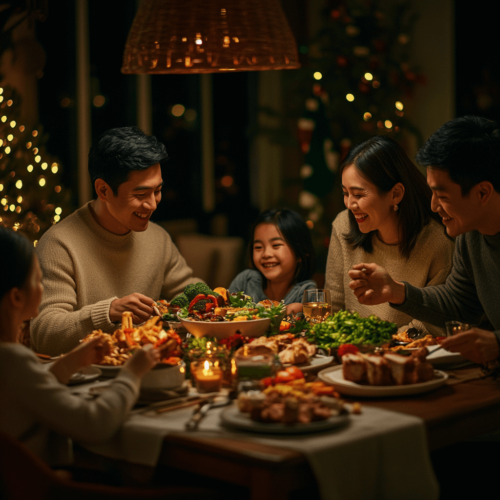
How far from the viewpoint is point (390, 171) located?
2953mm

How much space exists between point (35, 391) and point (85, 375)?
44 cm

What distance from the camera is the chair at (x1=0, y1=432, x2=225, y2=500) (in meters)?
1.50

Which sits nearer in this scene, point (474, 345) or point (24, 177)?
point (474, 345)

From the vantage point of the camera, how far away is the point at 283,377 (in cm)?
187

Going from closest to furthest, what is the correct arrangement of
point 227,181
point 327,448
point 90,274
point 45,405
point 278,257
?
point 327,448 → point 45,405 → point 90,274 → point 278,257 → point 227,181

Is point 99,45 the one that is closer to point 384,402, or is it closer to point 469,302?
point 469,302

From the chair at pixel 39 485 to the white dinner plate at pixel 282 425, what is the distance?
0.19m

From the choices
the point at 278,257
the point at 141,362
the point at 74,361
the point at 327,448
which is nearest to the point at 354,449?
the point at 327,448

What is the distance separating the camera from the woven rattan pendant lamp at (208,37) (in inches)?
94.5

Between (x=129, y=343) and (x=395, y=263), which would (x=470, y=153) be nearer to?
(x=395, y=263)

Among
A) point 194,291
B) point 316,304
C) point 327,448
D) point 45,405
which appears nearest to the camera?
point 327,448

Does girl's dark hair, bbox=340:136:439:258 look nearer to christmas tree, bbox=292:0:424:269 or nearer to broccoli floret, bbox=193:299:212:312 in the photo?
broccoli floret, bbox=193:299:212:312

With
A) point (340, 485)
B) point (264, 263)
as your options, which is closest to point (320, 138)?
point (264, 263)

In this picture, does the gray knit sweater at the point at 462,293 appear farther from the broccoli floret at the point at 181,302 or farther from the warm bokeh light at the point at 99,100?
the warm bokeh light at the point at 99,100
